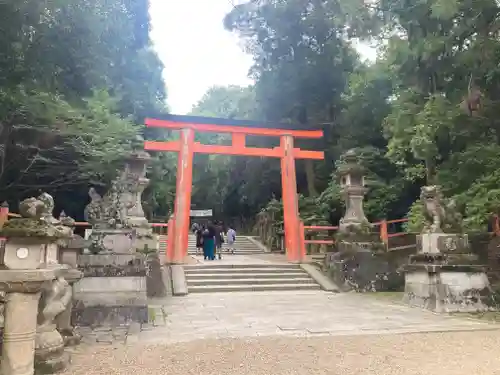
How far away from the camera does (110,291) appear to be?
6695mm

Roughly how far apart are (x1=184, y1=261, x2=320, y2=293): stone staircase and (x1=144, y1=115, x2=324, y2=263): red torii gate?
4.29 feet

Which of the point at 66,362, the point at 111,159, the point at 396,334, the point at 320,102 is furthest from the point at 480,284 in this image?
the point at 320,102

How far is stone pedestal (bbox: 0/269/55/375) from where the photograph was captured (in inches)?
143

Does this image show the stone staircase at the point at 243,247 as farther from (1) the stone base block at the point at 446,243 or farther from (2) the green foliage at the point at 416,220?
(1) the stone base block at the point at 446,243

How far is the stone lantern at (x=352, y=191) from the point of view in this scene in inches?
444

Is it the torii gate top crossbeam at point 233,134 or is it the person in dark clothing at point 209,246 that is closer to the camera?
the torii gate top crossbeam at point 233,134

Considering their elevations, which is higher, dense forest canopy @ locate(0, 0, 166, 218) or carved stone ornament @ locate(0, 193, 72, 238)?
dense forest canopy @ locate(0, 0, 166, 218)

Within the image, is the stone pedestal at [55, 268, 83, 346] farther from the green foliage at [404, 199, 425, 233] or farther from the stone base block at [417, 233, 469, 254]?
the green foliage at [404, 199, 425, 233]

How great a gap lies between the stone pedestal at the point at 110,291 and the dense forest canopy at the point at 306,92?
3.47 meters

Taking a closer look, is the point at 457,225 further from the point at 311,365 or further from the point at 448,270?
the point at 311,365

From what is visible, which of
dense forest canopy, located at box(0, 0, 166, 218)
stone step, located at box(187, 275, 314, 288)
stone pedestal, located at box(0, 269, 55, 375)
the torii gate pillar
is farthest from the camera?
the torii gate pillar

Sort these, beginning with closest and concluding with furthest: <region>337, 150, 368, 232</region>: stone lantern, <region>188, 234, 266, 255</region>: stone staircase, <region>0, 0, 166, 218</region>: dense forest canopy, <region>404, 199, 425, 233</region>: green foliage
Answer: <region>0, 0, 166, 218</region>: dense forest canopy
<region>404, 199, 425, 233</region>: green foliage
<region>337, 150, 368, 232</region>: stone lantern
<region>188, 234, 266, 255</region>: stone staircase

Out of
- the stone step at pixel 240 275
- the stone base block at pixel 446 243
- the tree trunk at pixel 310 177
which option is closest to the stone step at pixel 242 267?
the stone step at pixel 240 275

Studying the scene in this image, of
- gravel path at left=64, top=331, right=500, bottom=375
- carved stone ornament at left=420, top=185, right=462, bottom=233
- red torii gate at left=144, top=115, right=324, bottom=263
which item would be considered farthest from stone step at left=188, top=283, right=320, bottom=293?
gravel path at left=64, top=331, right=500, bottom=375
